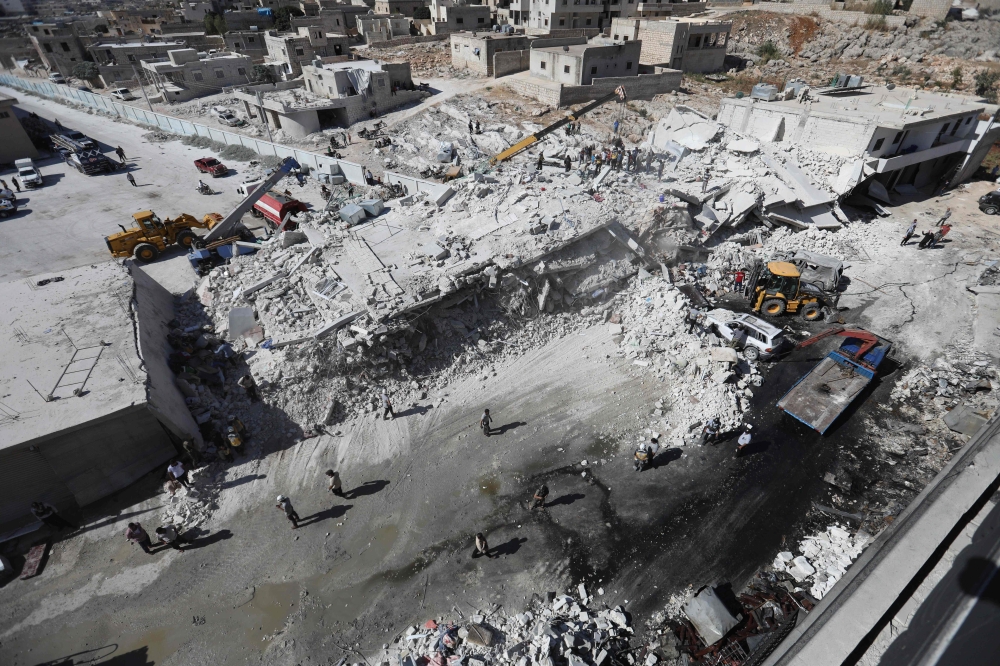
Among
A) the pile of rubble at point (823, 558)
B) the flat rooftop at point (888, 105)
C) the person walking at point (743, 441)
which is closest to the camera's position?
the pile of rubble at point (823, 558)

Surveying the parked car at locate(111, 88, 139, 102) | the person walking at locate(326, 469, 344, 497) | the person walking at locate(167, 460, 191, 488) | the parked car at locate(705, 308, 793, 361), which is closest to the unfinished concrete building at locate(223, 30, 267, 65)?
the parked car at locate(111, 88, 139, 102)

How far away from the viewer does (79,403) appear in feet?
36.2

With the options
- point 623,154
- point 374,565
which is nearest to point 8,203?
point 374,565

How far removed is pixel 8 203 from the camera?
25578 millimetres

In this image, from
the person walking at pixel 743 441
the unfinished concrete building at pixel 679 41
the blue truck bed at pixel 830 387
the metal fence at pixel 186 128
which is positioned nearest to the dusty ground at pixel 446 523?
the person walking at pixel 743 441

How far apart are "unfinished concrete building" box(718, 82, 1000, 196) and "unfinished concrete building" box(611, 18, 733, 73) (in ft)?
44.0

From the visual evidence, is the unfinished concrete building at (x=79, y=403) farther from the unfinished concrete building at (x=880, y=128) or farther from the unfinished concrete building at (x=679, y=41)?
the unfinished concrete building at (x=679, y=41)

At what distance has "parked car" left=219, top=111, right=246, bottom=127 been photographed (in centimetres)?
3878

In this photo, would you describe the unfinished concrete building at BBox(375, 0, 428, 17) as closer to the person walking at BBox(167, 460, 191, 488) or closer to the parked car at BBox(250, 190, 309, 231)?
the parked car at BBox(250, 190, 309, 231)

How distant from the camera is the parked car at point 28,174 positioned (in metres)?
29.1

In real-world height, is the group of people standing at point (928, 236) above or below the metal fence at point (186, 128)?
below

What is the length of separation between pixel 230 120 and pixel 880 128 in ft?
153

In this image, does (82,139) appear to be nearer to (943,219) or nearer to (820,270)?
(820,270)

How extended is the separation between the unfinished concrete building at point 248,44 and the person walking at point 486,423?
60.4m
